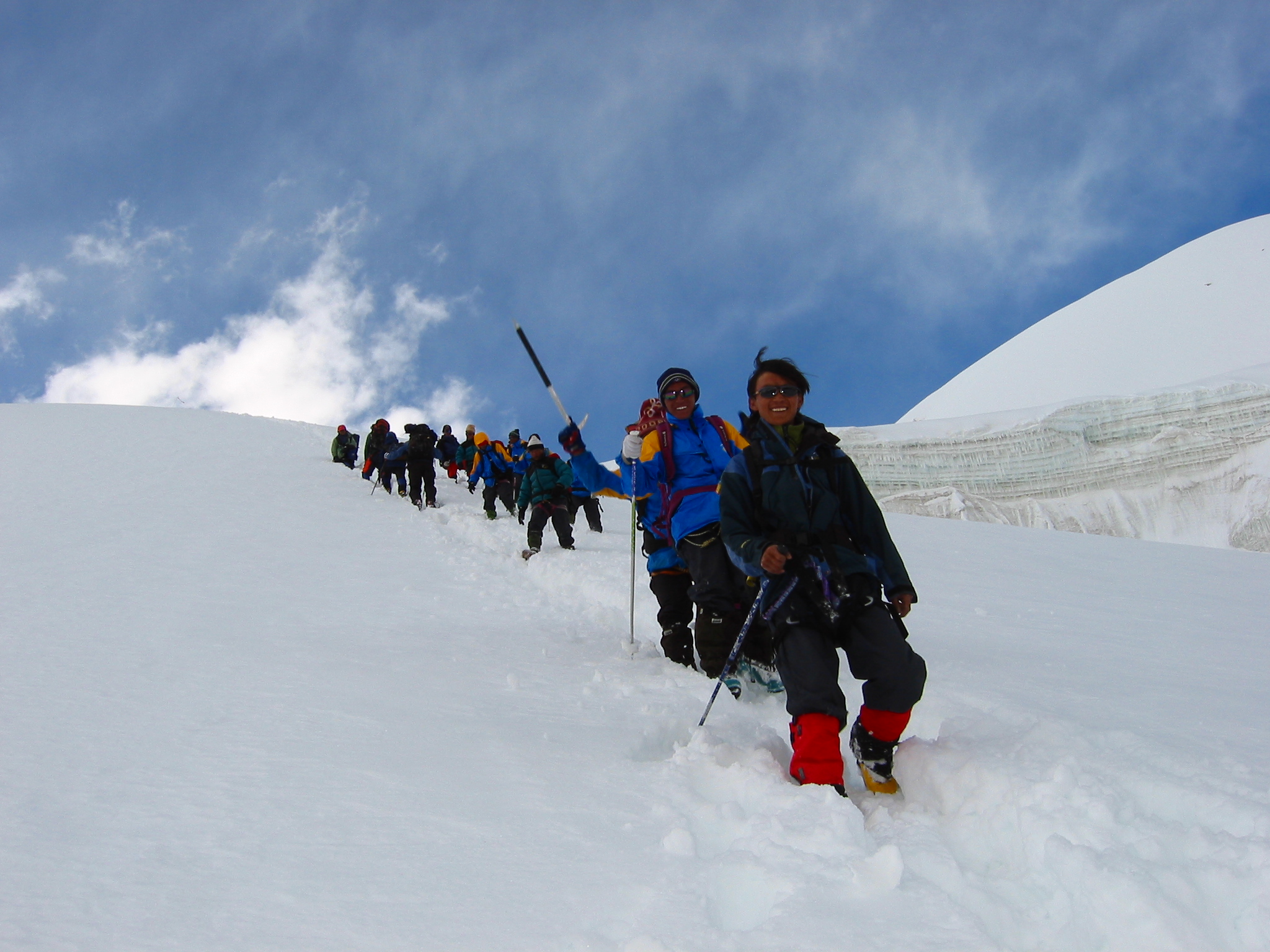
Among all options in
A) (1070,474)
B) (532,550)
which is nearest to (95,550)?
(532,550)

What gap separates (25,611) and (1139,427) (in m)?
36.0

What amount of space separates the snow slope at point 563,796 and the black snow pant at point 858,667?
0.81 feet

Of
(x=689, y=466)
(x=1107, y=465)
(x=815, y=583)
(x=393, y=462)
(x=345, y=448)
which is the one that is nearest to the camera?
(x=815, y=583)

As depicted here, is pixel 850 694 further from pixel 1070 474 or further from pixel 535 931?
pixel 1070 474

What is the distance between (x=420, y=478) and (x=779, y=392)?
11494 millimetres

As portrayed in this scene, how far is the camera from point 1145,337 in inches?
1811

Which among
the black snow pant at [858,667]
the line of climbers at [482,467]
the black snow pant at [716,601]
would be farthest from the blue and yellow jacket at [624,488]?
the line of climbers at [482,467]

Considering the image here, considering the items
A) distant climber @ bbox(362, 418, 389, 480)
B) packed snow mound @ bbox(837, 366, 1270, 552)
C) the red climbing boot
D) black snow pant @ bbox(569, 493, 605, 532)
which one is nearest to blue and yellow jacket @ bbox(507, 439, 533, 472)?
black snow pant @ bbox(569, 493, 605, 532)

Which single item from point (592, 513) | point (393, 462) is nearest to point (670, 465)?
point (592, 513)

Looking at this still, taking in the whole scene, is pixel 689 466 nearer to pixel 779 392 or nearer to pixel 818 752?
pixel 779 392

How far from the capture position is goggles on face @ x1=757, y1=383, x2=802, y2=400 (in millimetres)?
3018

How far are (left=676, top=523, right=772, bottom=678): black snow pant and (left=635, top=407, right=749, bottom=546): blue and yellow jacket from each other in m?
0.14

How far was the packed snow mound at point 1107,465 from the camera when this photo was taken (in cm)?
2897

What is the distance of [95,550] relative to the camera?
25.5ft
